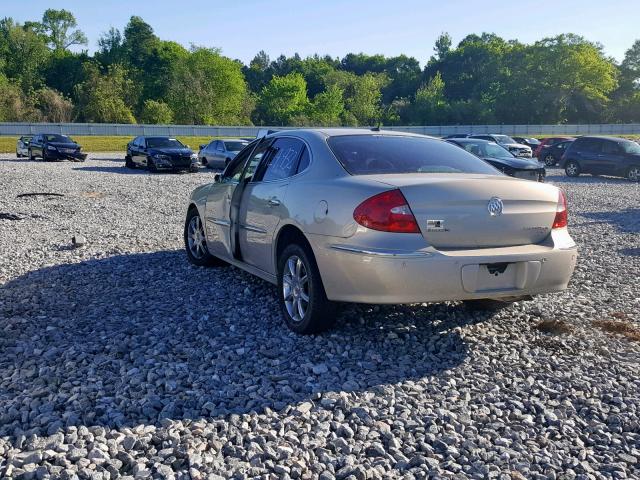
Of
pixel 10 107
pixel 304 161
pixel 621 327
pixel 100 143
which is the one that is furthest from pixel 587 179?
pixel 10 107

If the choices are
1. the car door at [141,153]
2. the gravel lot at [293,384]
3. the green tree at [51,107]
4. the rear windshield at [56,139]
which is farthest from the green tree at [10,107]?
the gravel lot at [293,384]

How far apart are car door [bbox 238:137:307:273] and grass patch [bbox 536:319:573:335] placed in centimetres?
229

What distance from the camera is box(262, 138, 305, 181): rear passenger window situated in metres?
5.69

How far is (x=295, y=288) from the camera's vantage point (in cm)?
521

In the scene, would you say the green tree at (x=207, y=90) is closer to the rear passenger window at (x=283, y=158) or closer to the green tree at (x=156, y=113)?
the green tree at (x=156, y=113)

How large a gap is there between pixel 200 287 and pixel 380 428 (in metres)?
3.57

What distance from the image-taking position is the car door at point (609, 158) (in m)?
23.8

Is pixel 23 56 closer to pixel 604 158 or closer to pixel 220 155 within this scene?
pixel 220 155

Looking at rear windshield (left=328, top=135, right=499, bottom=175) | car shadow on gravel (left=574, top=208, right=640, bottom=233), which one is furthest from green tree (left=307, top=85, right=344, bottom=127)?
rear windshield (left=328, top=135, right=499, bottom=175)

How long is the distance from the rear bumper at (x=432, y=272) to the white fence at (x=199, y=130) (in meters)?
49.3

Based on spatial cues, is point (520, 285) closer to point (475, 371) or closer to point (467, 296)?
point (467, 296)

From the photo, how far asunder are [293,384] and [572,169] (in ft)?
76.4

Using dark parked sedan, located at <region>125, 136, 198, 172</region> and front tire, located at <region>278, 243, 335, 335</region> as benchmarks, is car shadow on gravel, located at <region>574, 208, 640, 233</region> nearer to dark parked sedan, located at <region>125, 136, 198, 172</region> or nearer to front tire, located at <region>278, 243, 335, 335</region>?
front tire, located at <region>278, 243, 335, 335</region>

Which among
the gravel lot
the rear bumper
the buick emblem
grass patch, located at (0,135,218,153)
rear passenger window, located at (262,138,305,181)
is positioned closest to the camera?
the gravel lot
